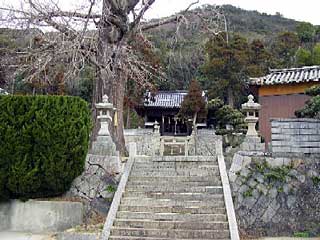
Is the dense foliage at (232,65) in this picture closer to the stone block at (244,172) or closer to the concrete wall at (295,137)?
the concrete wall at (295,137)

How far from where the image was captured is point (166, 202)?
907 centimetres

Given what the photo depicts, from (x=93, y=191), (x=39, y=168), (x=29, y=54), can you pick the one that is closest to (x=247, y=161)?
(x=93, y=191)

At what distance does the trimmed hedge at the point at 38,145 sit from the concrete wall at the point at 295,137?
16.0 feet

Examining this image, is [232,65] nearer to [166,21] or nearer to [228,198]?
[166,21]

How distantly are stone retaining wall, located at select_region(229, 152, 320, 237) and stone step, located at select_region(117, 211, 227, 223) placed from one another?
0.85m

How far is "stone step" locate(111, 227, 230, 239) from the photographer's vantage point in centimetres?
791

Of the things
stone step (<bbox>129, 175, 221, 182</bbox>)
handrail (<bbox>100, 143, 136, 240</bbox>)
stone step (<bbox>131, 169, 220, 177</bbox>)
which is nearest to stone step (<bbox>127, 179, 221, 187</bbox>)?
stone step (<bbox>129, 175, 221, 182</bbox>)

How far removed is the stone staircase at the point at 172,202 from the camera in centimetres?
808

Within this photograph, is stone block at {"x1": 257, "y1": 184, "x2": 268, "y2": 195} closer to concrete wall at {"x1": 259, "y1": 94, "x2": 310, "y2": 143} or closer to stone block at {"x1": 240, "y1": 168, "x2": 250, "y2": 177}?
stone block at {"x1": 240, "y1": 168, "x2": 250, "y2": 177}

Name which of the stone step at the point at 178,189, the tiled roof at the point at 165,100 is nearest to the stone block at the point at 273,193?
the stone step at the point at 178,189

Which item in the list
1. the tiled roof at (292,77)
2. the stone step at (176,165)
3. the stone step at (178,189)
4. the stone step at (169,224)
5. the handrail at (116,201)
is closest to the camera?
the handrail at (116,201)

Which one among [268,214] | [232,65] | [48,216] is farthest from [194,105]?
[48,216]

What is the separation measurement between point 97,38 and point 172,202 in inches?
253

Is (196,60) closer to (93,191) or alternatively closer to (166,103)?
(166,103)
